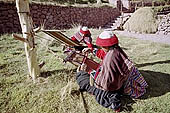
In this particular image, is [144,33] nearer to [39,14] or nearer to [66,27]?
[66,27]

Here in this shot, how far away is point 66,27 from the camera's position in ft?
31.5

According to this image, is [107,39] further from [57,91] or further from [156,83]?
[156,83]

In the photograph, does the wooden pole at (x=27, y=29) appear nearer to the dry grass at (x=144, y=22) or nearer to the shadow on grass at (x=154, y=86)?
the shadow on grass at (x=154, y=86)

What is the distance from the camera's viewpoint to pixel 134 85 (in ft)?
7.81

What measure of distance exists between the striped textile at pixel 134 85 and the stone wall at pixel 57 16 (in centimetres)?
662

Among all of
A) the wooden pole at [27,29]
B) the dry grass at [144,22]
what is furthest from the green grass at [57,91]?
the dry grass at [144,22]

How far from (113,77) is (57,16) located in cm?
790

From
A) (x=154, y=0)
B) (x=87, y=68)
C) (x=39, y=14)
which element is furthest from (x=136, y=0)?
(x=87, y=68)

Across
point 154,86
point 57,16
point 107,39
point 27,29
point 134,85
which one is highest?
point 57,16

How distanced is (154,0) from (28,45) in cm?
1517

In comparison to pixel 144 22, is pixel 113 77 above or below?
below

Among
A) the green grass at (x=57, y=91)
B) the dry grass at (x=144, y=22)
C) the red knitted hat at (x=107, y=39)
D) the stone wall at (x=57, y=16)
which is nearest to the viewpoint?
the red knitted hat at (x=107, y=39)

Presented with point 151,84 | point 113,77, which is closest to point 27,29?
point 113,77

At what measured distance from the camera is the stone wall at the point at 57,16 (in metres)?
6.76
